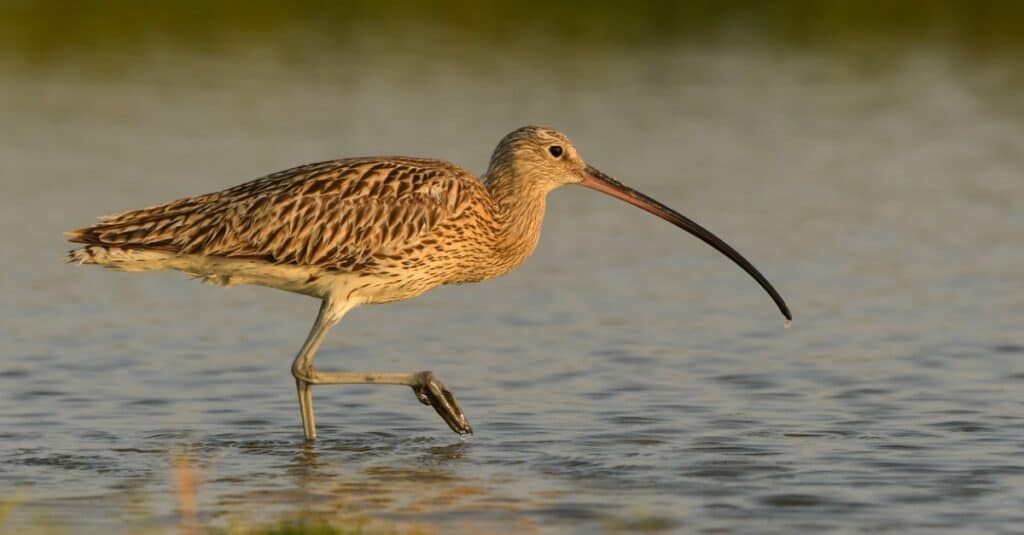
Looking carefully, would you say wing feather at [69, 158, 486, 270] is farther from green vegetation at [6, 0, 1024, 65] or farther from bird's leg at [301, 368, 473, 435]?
green vegetation at [6, 0, 1024, 65]

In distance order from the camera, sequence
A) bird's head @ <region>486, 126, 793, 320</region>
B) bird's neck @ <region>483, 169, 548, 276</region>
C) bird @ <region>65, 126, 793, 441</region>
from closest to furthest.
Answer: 1. bird @ <region>65, 126, 793, 441</region>
2. bird's neck @ <region>483, 169, 548, 276</region>
3. bird's head @ <region>486, 126, 793, 320</region>

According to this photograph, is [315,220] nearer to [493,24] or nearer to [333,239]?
[333,239]

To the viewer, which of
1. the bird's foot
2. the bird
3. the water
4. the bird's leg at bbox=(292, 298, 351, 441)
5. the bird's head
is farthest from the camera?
the bird's head

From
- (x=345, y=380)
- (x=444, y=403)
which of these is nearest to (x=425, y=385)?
(x=444, y=403)

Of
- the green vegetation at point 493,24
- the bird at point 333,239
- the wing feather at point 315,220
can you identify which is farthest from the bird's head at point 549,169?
the green vegetation at point 493,24

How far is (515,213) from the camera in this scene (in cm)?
1363

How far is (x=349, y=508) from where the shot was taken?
11.0 metres

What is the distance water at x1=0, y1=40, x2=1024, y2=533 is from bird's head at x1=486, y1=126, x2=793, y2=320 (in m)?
1.26

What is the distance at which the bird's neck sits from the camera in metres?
13.6

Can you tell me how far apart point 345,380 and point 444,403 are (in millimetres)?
753

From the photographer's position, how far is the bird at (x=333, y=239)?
13.0m

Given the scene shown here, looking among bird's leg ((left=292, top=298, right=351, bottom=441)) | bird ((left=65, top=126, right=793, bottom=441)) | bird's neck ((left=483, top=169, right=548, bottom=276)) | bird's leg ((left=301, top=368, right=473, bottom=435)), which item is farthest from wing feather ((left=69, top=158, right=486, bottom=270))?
bird's leg ((left=301, top=368, right=473, bottom=435))

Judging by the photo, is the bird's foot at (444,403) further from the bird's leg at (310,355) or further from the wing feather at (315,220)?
the wing feather at (315,220)

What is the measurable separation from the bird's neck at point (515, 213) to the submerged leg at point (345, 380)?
0.95 m
